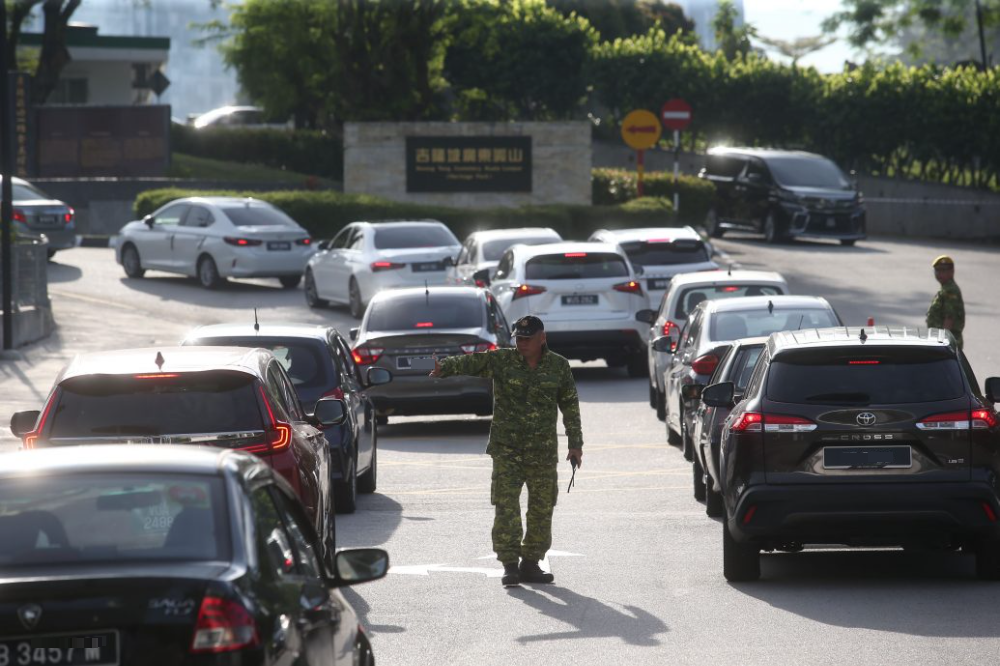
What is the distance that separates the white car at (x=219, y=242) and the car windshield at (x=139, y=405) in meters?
23.6

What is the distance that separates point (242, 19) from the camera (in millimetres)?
62406

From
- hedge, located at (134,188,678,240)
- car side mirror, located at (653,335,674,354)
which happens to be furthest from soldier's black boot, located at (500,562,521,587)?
hedge, located at (134,188,678,240)

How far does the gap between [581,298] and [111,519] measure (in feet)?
61.9

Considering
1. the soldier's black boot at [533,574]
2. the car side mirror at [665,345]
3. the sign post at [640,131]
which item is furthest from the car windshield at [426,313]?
the sign post at [640,131]

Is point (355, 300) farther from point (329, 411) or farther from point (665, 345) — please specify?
point (329, 411)

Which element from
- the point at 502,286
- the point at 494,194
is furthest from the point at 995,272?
the point at 502,286

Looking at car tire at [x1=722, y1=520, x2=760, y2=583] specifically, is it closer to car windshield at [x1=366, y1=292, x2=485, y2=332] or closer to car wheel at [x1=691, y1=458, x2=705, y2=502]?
car wheel at [x1=691, y1=458, x2=705, y2=502]

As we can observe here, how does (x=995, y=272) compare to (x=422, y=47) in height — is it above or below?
below

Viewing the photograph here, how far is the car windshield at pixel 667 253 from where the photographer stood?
27.2 metres

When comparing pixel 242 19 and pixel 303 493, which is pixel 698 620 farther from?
pixel 242 19

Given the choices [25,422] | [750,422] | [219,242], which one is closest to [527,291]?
[219,242]

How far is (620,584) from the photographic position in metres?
11.0

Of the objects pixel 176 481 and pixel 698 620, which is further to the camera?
pixel 698 620

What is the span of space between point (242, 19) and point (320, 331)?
162 feet
